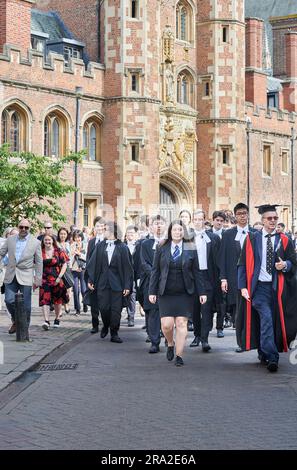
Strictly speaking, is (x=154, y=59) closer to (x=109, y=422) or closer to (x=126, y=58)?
(x=126, y=58)

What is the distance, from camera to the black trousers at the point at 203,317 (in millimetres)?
13047

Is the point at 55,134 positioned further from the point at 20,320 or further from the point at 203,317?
the point at 203,317

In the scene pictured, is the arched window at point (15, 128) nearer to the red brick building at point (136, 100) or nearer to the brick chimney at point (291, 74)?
the red brick building at point (136, 100)

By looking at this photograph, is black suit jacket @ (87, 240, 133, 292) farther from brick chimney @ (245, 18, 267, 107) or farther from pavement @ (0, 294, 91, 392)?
brick chimney @ (245, 18, 267, 107)

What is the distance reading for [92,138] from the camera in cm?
3647

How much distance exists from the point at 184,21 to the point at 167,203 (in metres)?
7.96

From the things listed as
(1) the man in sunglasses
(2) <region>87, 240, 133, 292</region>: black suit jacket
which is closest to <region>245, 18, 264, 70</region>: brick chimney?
(2) <region>87, 240, 133, 292</region>: black suit jacket

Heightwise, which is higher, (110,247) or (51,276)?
(110,247)

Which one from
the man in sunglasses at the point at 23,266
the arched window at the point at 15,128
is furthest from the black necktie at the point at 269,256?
the arched window at the point at 15,128

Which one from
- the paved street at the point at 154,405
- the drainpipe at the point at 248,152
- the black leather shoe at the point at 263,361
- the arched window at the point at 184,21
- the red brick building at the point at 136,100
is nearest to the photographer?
the paved street at the point at 154,405

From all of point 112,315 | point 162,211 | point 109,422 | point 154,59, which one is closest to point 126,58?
point 154,59

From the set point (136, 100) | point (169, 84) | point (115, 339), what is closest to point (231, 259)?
point (115, 339)

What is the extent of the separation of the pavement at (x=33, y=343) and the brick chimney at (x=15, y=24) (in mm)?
17181

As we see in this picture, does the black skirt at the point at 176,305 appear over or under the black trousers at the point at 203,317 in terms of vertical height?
over
